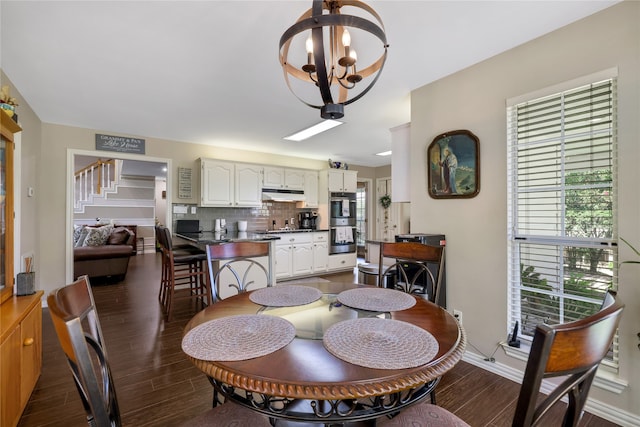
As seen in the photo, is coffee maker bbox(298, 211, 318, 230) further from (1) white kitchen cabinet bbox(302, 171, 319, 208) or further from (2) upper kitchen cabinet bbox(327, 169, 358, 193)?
(2) upper kitchen cabinet bbox(327, 169, 358, 193)

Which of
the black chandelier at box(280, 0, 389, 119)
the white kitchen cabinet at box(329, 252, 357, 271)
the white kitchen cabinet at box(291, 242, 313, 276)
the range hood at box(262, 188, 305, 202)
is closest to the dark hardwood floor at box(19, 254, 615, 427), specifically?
the black chandelier at box(280, 0, 389, 119)

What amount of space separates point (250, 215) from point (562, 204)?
4727mm

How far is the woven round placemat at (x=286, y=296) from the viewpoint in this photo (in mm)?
1412

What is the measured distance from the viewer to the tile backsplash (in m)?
4.97

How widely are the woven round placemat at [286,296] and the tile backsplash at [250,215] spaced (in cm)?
377

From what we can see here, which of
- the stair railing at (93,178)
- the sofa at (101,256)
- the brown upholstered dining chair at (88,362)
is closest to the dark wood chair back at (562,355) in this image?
the brown upholstered dining chair at (88,362)

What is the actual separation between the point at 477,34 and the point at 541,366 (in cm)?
220

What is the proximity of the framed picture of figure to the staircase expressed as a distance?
29.0 feet

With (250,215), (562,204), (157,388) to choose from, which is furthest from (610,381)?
(250,215)

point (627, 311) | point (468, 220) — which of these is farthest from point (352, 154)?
point (627, 311)

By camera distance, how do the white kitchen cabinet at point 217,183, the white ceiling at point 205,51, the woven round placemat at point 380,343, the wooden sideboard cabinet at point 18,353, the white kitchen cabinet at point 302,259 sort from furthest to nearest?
the white kitchen cabinet at point 302,259 < the white kitchen cabinet at point 217,183 < the white ceiling at point 205,51 < the wooden sideboard cabinet at point 18,353 < the woven round placemat at point 380,343

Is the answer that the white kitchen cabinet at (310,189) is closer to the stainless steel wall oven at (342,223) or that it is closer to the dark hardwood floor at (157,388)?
the stainless steel wall oven at (342,223)

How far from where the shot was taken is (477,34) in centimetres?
197

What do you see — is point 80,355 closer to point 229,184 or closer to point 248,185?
point 229,184
